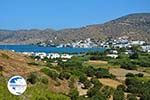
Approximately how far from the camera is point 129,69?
75625 mm

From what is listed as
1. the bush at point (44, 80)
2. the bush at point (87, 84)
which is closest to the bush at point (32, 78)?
the bush at point (44, 80)

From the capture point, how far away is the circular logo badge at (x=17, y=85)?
1101 cm

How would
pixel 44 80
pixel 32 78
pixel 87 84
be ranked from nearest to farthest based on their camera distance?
pixel 32 78 → pixel 44 80 → pixel 87 84

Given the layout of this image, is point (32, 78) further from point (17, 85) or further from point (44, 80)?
point (17, 85)

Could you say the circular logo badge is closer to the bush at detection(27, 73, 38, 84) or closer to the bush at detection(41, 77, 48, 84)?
the bush at detection(27, 73, 38, 84)

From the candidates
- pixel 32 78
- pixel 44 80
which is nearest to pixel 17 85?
pixel 32 78

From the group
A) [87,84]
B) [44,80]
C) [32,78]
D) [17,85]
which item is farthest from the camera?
[87,84]

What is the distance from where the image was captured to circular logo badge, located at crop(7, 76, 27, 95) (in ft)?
36.1

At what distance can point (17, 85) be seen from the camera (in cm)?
1107

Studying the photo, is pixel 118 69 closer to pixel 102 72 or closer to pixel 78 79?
pixel 102 72

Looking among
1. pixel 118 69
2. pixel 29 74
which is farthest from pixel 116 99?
pixel 118 69

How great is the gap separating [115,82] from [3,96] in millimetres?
36018

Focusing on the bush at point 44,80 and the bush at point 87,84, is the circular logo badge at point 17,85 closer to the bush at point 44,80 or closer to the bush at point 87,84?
the bush at point 44,80

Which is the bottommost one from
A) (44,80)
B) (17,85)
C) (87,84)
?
(87,84)
